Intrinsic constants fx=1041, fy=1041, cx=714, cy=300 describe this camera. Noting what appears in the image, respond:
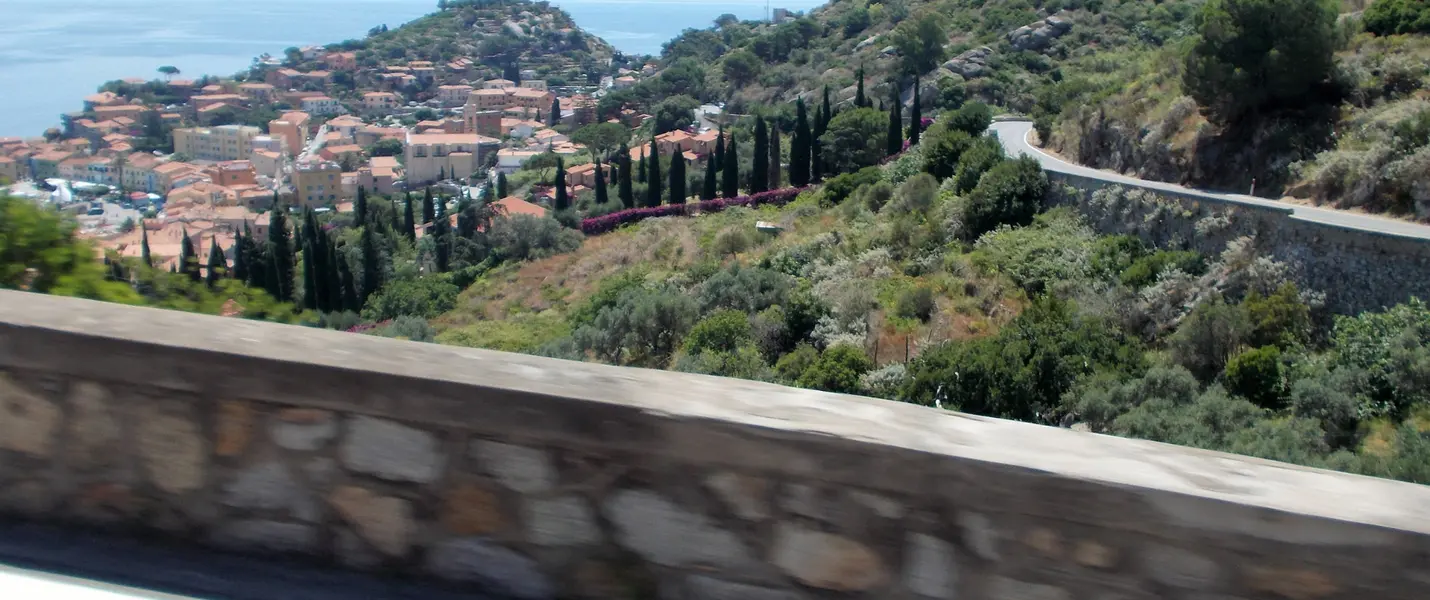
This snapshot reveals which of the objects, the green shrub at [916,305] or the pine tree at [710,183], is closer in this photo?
the green shrub at [916,305]

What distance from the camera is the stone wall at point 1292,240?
42.5ft

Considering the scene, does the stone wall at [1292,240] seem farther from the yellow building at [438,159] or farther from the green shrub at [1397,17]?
the yellow building at [438,159]

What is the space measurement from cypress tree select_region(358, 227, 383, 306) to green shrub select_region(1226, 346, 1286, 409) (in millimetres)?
24618

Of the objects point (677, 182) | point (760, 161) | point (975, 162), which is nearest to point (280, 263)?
point (677, 182)

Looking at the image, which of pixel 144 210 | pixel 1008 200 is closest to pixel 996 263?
pixel 1008 200

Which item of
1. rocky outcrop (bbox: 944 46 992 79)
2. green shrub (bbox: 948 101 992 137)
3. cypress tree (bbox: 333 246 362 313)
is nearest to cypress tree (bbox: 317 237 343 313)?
cypress tree (bbox: 333 246 362 313)

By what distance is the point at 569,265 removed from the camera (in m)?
29.0

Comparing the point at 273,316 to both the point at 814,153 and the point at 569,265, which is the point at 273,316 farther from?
the point at 814,153

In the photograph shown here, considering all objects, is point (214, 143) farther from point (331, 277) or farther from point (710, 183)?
point (331, 277)

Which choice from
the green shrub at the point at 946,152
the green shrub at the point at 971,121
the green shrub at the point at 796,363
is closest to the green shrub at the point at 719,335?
the green shrub at the point at 796,363

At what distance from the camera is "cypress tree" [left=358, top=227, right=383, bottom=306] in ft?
102

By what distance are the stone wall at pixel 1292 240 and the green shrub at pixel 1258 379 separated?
217 cm

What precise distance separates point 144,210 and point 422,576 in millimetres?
55171

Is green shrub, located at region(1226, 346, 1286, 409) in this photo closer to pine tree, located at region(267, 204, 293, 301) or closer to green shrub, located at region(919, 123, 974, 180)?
green shrub, located at region(919, 123, 974, 180)
